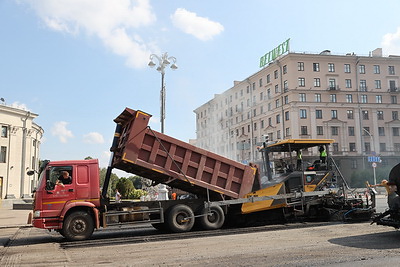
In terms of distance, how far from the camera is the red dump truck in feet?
31.4

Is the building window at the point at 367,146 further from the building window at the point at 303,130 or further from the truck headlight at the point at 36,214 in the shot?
the truck headlight at the point at 36,214

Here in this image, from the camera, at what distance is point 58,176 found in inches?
382

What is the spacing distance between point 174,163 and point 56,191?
326cm

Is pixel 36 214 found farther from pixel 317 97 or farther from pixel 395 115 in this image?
pixel 395 115

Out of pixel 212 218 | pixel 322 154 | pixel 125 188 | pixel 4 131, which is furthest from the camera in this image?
pixel 4 131

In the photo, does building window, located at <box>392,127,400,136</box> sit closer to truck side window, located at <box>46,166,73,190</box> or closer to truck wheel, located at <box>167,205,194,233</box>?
truck wheel, located at <box>167,205,194,233</box>

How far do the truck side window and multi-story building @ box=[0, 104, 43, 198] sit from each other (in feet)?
125

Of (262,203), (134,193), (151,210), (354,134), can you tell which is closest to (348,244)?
(262,203)

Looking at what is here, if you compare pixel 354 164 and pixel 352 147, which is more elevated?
pixel 352 147

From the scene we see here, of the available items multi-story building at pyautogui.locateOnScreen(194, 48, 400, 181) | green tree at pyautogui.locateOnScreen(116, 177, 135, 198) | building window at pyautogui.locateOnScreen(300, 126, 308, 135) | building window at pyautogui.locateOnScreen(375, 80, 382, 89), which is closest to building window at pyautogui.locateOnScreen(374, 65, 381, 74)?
multi-story building at pyautogui.locateOnScreen(194, 48, 400, 181)

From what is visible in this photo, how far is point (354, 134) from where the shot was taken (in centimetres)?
5812

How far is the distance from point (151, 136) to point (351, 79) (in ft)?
→ 182

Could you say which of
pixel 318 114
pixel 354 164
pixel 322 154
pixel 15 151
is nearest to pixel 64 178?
pixel 322 154

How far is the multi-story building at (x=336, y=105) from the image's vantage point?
5656 cm
